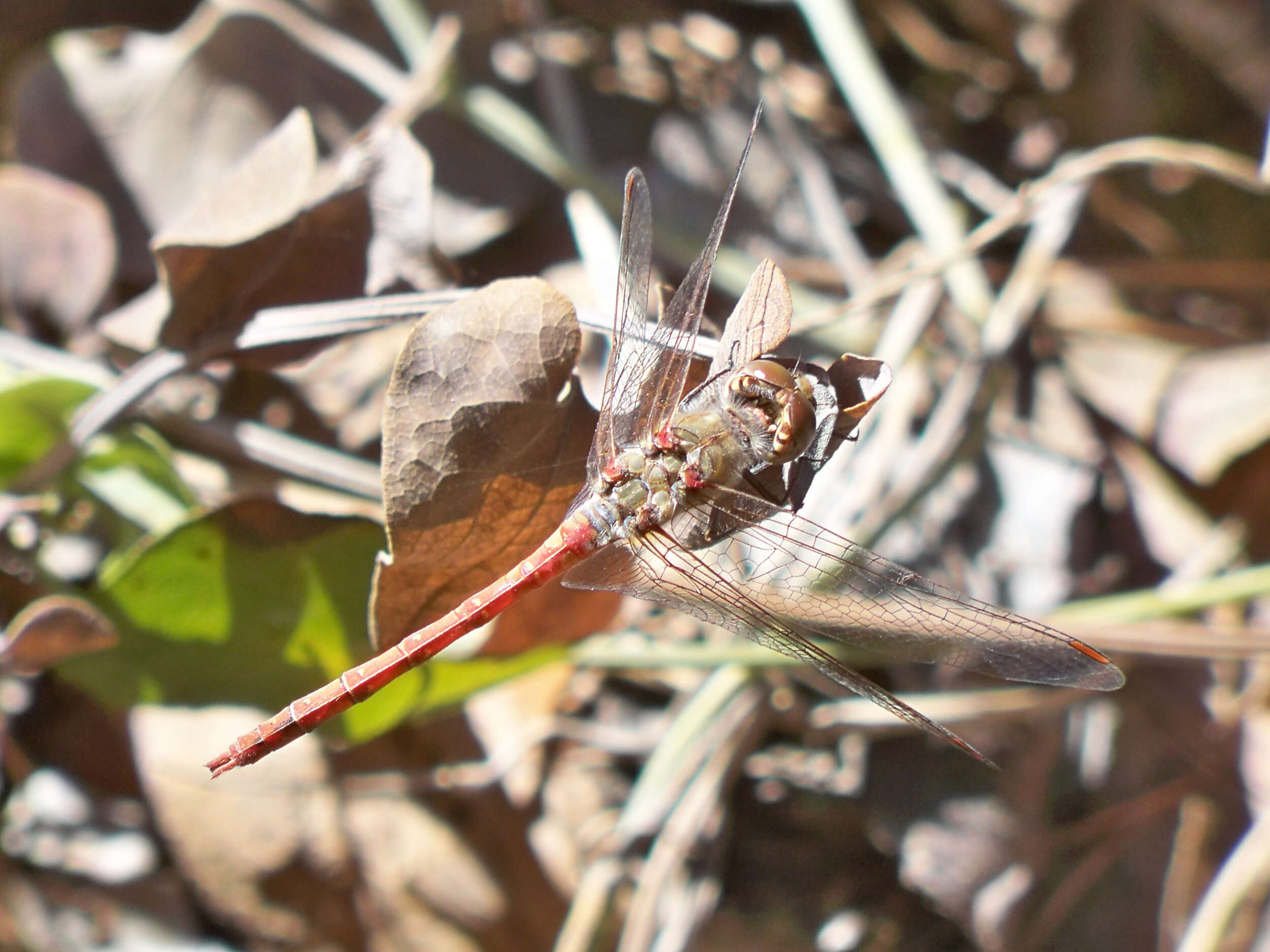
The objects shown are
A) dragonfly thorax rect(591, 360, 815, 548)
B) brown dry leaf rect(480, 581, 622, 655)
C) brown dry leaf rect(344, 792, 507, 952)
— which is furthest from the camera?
brown dry leaf rect(344, 792, 507, 952)

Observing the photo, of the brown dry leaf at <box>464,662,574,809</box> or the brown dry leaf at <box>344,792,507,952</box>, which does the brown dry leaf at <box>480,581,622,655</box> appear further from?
the brown dry leaf at <box>344,792,507,952</box>

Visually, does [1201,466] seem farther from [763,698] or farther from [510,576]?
[510,576]

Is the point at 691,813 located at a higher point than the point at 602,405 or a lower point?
lower

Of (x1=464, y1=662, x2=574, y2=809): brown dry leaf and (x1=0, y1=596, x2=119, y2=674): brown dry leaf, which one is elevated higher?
(x1=0, y1=596, x2=119, y2=674): brown dry leaf

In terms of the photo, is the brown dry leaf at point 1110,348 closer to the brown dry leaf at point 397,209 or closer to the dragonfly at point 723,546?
the dragonfly at point 723,546

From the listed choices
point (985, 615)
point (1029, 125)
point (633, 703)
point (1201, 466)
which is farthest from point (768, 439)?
point (1029, 125)

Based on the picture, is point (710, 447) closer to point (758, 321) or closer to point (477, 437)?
point (758, 321)

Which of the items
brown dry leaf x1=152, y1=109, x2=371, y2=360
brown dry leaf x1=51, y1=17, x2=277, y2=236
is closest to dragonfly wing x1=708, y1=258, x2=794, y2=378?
brown dry leaf x1=152, y1=109, x2=371, y2=360
